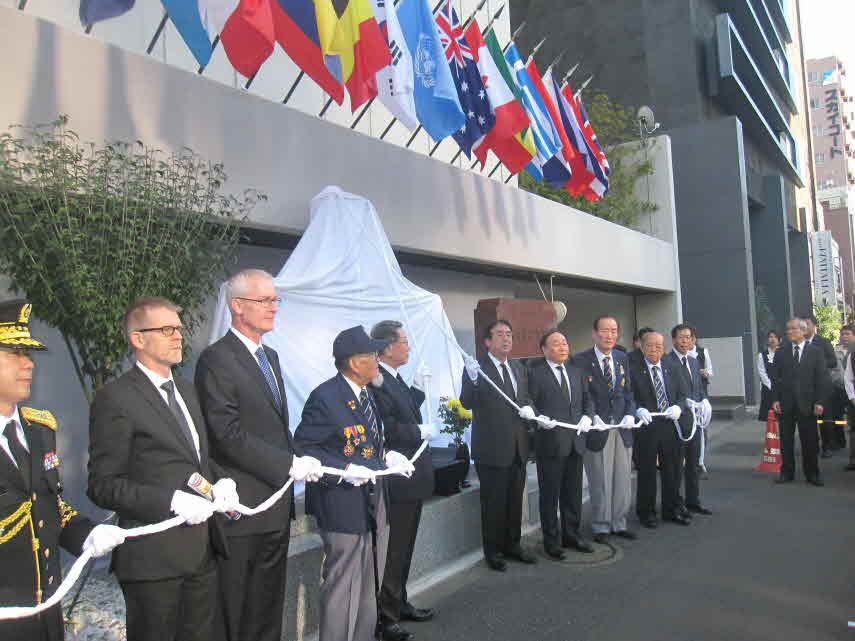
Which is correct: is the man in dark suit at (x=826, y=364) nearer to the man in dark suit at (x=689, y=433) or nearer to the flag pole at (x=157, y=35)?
the man in dark suit at (x=689, y=433)

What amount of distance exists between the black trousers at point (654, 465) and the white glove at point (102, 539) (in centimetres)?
518

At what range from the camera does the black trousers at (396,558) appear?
13.3ft

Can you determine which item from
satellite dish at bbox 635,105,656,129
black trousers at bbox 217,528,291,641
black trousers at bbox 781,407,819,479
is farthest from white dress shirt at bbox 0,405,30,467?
satellite dish at bbox 635,105,656,129

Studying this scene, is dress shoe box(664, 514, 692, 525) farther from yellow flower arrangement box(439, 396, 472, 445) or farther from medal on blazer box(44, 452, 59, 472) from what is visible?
medal on blazer box(44, 452, 59, 472)

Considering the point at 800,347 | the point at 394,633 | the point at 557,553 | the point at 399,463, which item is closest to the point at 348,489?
the point at 399,463

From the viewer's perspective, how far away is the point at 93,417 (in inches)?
98.5

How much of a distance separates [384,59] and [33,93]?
319 cm

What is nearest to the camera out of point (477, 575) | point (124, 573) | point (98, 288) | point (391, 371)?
point (124, 573)

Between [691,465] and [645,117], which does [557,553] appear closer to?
[691,465]

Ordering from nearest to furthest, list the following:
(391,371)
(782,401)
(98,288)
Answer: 1. (98,288)
2. (391,371)
3. (782,401)

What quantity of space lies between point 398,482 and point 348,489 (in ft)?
2.17

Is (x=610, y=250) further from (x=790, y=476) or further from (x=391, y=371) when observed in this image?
(x=391, y=371)

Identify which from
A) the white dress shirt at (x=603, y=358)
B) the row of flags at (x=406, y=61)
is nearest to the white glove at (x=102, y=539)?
the row of flags at (x=406, y=61)

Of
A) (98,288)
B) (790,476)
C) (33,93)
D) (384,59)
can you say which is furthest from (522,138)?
(98,288)
